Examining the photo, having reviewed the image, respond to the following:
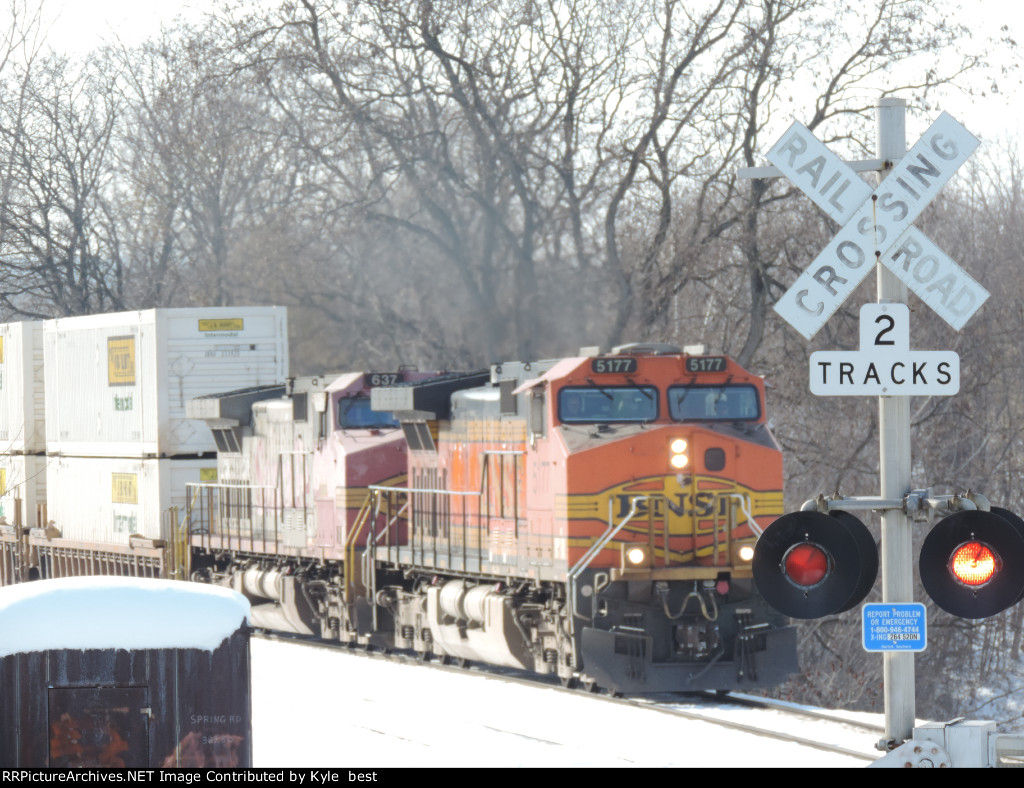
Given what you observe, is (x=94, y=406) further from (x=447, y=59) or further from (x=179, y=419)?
(x=447, y=59)

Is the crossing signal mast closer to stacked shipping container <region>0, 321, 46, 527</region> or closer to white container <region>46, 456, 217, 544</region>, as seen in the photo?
white container <region>46, 456, 217, 544</region>

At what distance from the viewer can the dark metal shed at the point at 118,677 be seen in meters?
6.37

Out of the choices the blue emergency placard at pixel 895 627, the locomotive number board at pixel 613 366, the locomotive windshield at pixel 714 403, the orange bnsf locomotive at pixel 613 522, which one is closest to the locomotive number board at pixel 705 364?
the orange bnsf locomotive at pixel 613 522

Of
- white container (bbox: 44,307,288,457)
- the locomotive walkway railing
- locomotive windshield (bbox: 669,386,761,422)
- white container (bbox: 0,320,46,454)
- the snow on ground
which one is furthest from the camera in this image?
white container (bbox: 0,320,46,454)

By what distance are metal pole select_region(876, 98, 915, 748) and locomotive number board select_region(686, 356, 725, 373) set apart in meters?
8.83

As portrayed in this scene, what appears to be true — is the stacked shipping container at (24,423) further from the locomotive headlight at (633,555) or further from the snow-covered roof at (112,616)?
the snow-covered roof at (112,616)

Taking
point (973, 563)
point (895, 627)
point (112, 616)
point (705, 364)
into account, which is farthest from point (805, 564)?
point (705, 364)

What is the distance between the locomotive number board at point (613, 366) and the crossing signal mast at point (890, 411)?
28.0ft

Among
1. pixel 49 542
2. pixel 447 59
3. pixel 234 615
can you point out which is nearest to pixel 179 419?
pixel 49 542

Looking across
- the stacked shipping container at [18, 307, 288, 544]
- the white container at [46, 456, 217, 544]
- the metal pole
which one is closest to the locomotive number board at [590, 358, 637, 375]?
the metal pole

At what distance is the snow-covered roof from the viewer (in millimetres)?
6387

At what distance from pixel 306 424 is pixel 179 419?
3.61m

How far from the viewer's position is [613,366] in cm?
1483

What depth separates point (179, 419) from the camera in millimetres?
23125
